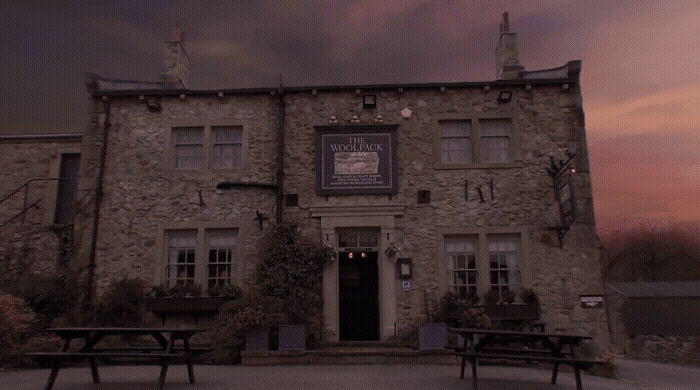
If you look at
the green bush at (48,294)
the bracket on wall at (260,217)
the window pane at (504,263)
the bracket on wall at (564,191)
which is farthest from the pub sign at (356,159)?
the green bush at (48,294)

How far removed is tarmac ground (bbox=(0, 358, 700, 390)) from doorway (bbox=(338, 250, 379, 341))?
267cm

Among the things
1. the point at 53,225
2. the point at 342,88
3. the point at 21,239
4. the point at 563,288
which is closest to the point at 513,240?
the point at 563,288

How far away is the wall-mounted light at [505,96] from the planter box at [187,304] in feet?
26.0

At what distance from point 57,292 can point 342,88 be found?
8015mm

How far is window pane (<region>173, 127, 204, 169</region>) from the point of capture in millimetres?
13492

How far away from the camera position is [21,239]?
1354 cm

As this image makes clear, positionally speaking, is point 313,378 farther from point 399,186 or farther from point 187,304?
point 399,186

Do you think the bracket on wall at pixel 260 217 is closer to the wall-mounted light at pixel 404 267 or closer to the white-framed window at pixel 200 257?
the white-framed window at pixel 200 257

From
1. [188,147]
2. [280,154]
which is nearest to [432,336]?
[280,154]

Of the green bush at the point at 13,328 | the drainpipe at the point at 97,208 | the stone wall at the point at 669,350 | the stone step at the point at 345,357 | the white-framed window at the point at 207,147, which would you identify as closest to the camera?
the green bush at the point at 13,328

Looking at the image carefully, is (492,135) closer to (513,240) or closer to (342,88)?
(513,240)

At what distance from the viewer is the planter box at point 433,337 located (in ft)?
33.6

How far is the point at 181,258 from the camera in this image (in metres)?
12.9

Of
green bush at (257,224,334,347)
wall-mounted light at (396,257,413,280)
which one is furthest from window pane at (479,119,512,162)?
green bush at (257,224,334,347)
